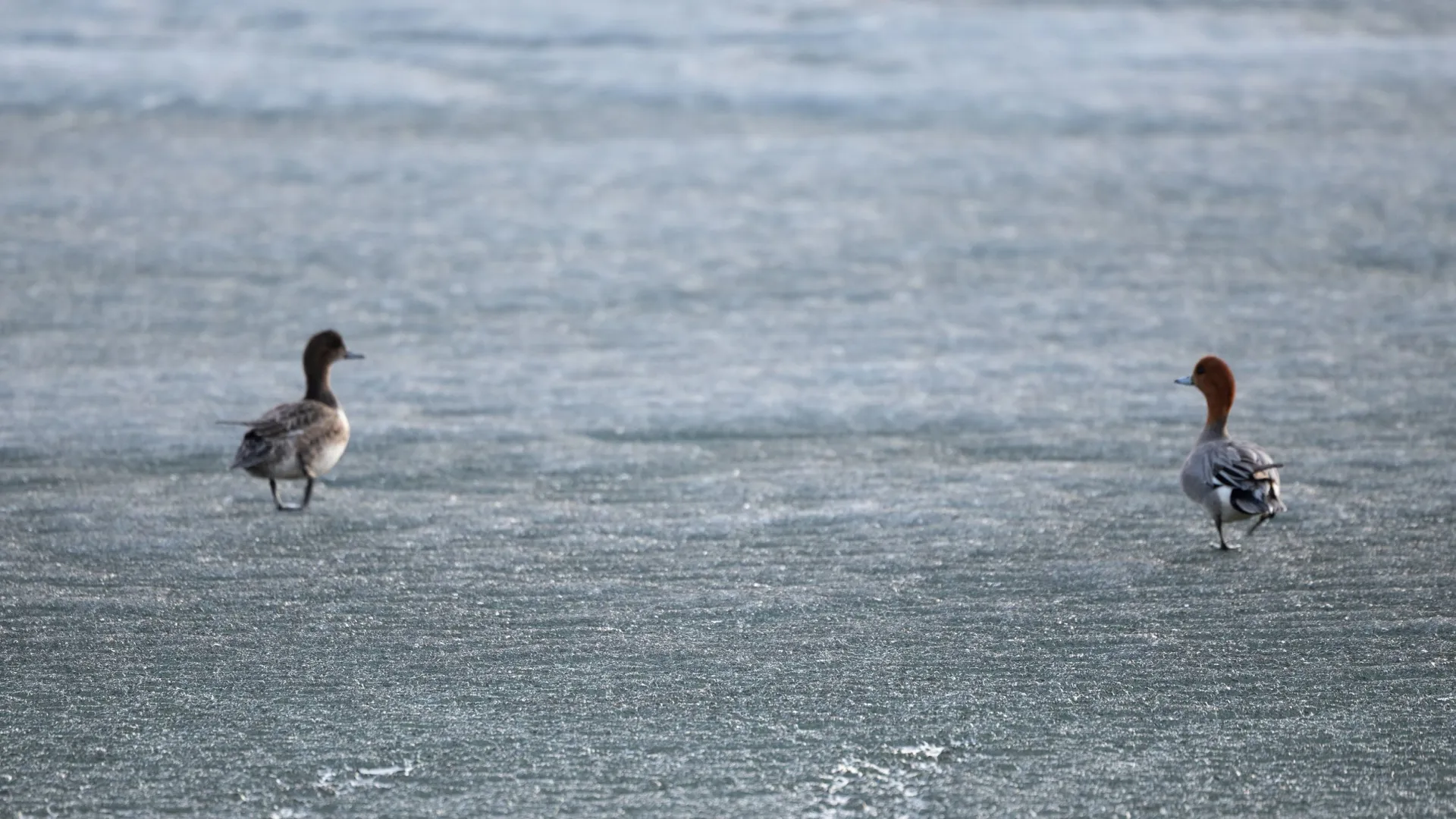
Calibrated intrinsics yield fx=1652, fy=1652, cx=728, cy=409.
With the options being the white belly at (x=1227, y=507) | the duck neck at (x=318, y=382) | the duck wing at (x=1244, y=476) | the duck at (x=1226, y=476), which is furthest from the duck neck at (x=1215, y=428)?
the duck neck at (x=318, y=382)

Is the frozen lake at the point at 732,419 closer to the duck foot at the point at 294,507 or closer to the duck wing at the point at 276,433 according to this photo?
the duck foot at the point at 294,507

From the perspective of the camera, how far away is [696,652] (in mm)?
4059

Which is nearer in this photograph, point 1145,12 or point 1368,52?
point 1368,52

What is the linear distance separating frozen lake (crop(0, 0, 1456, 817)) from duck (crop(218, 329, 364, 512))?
0.47 feet

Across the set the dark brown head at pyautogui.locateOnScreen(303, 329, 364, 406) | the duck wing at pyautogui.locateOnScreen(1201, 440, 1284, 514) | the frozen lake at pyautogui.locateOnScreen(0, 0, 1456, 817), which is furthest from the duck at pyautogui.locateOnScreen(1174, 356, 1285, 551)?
the dark brown head at pyautogui.locateOnScreen(303, 329, 364, 406)

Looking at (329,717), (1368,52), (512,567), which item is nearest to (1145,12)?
(1368,52)

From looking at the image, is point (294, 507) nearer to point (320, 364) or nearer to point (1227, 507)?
point (320, 364)

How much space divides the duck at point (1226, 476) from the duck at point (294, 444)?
8.69 feet

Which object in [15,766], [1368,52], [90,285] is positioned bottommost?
[15,766]

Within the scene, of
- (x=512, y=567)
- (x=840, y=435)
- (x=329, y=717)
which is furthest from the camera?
(x=840, y=435)

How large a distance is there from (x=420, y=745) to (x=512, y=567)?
3.86 feet

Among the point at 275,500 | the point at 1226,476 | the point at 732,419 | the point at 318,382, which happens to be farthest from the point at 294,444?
the point at 1226,476

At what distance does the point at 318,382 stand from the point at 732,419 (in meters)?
1.50

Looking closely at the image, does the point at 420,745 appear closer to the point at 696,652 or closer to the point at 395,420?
the point at 696,652
